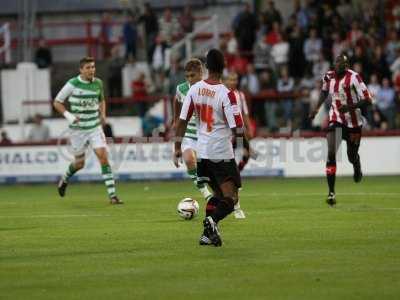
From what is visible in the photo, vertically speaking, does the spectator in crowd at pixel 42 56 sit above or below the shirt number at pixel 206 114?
below

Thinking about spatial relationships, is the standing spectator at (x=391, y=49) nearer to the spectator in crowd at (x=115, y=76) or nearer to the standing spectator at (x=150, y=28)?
the standing spectator at (x=150, y=28)

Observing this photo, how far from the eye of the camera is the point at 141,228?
1502 cm

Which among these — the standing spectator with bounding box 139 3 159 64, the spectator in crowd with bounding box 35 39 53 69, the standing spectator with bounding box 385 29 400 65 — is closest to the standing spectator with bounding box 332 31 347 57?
the standing spectator with bounding box 385 29 400 65

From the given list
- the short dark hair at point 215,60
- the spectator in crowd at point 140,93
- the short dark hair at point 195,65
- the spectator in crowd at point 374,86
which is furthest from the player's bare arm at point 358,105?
the spectator in crowd at point 140,93

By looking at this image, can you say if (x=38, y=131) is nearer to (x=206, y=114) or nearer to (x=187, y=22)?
(x=187, y=22)

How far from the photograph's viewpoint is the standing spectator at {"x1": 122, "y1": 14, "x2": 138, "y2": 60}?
33500 millimetres

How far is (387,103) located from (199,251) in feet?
51.5

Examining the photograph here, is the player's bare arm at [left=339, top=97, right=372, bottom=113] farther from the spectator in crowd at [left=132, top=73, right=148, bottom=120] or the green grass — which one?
the spectator in crowd at [left=132, top=73, right=148, bottom=120]

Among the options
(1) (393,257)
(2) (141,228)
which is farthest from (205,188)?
(1) (393,257)

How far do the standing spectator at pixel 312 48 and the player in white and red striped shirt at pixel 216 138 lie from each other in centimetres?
1728

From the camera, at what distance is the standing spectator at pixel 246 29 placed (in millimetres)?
31641

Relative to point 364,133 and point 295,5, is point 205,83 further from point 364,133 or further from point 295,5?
point 295,5

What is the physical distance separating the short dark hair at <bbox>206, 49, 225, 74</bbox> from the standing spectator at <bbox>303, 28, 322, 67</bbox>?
57.3 feet

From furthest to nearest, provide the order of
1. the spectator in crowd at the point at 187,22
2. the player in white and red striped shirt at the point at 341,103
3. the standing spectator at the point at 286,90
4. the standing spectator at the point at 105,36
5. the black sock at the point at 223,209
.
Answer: the standing spectator at the point at 105,36
the spectator in crowd at the point at 187,22
the standing spectator at the point at 286,90
the player in white and red striped shirt at the point at 341,103
the black sock at the point at 223,209
